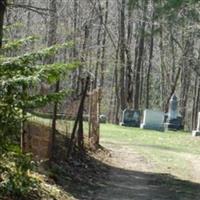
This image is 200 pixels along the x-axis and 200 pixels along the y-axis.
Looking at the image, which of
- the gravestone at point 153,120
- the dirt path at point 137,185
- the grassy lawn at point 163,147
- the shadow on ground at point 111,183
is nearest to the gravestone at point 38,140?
the shadow on ground at point 111,183

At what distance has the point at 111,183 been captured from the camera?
521 inches

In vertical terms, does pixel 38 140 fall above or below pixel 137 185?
above

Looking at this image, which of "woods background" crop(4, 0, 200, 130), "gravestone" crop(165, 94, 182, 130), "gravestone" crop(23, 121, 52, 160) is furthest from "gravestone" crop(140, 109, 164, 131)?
"gravestone" crop(23, 121, 52, 160)

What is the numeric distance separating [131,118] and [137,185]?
21576 millimetres

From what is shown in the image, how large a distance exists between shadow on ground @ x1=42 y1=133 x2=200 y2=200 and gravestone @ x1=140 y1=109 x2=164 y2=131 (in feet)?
57.0

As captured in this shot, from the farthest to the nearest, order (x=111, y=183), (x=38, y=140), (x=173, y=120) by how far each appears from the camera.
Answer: (x=173, y=120)
(x=111, y=183)
(x=38, y=140)

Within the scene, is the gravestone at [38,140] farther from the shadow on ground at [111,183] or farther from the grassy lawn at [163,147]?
the grassy lawn at [163,147]

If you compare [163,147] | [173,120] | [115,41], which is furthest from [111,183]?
[115,41]

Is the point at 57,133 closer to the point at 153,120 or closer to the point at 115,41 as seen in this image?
the point at 153,120

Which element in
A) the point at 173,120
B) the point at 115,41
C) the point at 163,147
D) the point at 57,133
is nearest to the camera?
the point at 57,133

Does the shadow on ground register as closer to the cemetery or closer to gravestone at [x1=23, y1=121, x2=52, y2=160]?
gravestone at [x1=23, y1=121, x2=52, y2=160]

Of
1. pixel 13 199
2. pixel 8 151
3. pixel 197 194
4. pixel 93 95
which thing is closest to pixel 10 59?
pixel 8 151

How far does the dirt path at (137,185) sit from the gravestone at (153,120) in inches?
608

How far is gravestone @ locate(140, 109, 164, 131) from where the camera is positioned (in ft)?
109
